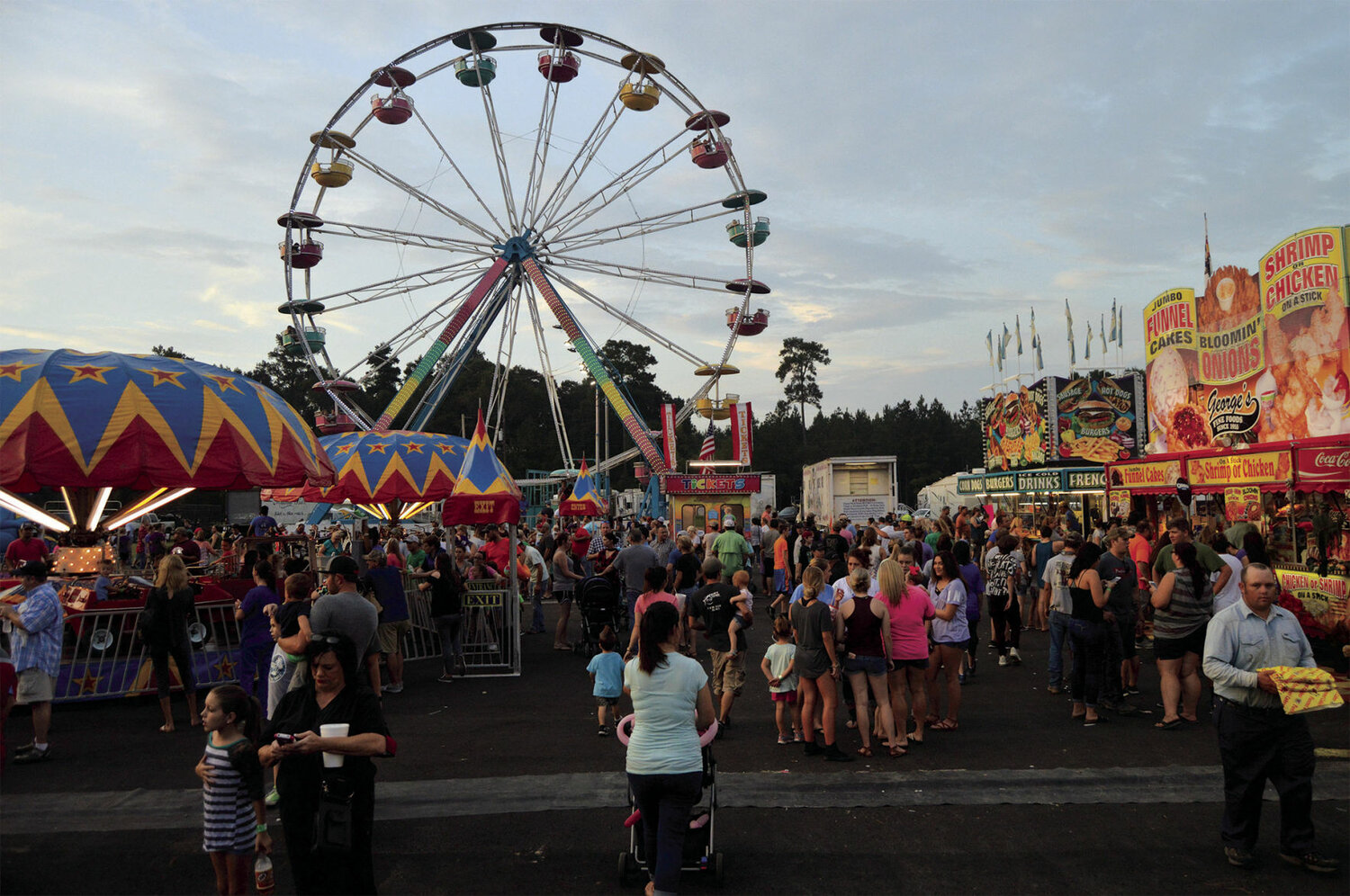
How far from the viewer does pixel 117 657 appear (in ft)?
31.0

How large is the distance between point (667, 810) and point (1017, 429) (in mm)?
29183

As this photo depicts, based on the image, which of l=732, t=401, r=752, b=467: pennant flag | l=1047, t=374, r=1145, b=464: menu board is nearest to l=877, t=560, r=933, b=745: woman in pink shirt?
l=1047, t=374, r=1145, b=464: menu board

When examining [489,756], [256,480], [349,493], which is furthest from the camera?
[349,493]

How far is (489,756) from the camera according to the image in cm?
704

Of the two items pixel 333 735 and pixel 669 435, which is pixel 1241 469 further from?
pixel 669 435

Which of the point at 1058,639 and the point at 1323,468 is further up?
the point at 1323,468

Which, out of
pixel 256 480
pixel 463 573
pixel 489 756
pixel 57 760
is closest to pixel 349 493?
pixel 463 573

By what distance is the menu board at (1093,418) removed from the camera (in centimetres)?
2816

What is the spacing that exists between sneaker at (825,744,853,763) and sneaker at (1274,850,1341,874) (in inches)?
104

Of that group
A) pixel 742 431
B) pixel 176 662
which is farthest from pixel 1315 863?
pixel 742 431

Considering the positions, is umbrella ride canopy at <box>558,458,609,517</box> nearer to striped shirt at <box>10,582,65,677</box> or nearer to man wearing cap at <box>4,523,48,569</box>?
man wearing cap at <box>4,523,48,569</box>

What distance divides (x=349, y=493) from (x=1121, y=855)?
46.2ft

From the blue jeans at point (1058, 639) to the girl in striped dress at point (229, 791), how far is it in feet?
21.9

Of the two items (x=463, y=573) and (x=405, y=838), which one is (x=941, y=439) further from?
(x=405, y=838)
